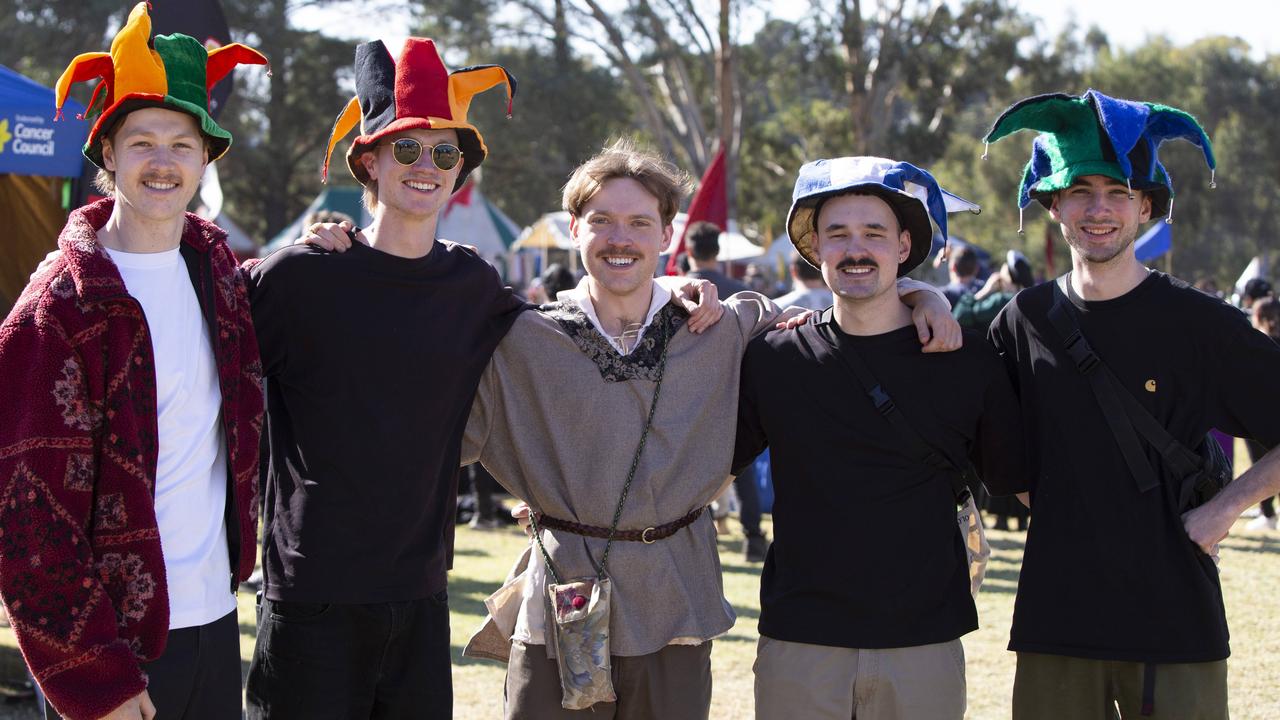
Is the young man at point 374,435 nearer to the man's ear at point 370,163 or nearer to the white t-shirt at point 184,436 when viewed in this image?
the man's ear at point 370,163

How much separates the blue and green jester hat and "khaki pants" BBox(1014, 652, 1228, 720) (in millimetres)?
1270

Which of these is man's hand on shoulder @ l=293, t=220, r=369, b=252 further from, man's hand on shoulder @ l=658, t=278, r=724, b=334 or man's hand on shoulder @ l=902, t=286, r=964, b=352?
man's hand on shoulder @ l=902, t=286, r=964, b=352

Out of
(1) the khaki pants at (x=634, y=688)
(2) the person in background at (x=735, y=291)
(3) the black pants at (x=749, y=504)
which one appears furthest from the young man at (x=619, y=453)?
(3) the black pants at (x=749, y=504)

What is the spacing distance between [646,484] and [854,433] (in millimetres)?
574

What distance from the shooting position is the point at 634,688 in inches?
132

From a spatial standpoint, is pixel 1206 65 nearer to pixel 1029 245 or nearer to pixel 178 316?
pixel 1029 245

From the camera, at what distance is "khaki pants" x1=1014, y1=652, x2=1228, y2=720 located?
322 centimetres

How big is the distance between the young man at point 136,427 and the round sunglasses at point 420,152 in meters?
0.48

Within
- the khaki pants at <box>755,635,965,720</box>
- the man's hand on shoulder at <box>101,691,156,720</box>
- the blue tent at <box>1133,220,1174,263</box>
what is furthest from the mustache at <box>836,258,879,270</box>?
the blue tent at <box>1133,220,1174,263</box>

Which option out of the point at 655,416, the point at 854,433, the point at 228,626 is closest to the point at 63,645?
the point at 228,626

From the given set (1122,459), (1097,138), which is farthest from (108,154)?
(1122,459)

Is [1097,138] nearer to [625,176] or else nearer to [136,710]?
[625,176]

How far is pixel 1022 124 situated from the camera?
349 centimetres

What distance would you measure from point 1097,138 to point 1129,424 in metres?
0.79
